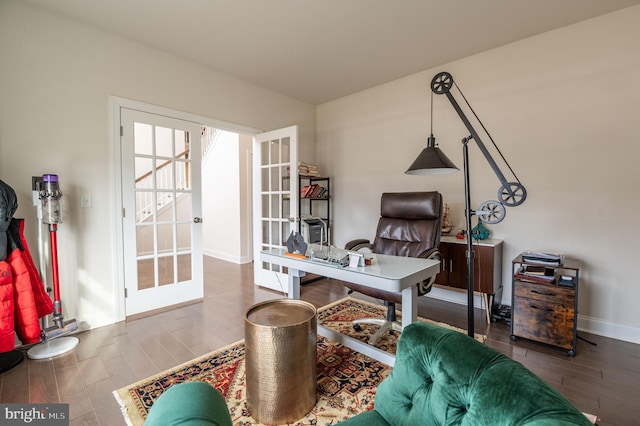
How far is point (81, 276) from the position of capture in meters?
2.53

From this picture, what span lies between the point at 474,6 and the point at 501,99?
990 millimetres

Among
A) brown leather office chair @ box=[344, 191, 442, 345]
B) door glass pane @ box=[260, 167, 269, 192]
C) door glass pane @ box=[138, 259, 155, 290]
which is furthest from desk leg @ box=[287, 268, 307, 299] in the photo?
door glass pane @ box=[260, 167, 269, 192]

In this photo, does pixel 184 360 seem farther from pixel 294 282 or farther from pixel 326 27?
pixel 326 27

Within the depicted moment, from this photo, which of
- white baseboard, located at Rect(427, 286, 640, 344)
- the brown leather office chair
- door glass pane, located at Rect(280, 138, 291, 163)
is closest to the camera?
white baseboard, located at Rect(427, 286, 640, 344)

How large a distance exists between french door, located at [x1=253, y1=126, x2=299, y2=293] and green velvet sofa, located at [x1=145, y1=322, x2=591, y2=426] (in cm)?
270

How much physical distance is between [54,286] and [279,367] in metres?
2.03

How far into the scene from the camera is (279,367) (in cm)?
142

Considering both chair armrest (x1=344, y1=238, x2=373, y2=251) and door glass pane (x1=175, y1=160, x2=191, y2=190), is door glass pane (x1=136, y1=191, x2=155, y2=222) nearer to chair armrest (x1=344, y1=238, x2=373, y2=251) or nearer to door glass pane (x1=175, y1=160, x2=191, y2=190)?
door glass pane (x1=175, y1=160, x2=191, y2=190)

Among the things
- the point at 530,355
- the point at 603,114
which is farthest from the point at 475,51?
the point at 530,355

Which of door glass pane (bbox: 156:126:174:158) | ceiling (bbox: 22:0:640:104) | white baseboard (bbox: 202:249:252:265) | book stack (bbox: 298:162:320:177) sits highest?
ceiling (bbox: 22:0:640:104)

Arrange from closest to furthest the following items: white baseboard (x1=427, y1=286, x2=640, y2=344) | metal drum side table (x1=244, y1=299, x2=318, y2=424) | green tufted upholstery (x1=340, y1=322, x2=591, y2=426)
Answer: green tufted upholstery (x1=340, y1=322, x2=591, y2=426)
metal drum side table (x1=244, y1=299, x2=318, y2=424)
white baseboard (x1=427, y1=286, x2=640, y2=344)

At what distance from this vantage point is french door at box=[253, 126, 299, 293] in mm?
3533

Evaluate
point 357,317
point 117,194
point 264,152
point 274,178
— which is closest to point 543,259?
point 357,317

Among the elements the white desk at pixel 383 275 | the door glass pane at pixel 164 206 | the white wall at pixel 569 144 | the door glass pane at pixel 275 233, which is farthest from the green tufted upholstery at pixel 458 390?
the door glass pane at pixel 275 233
